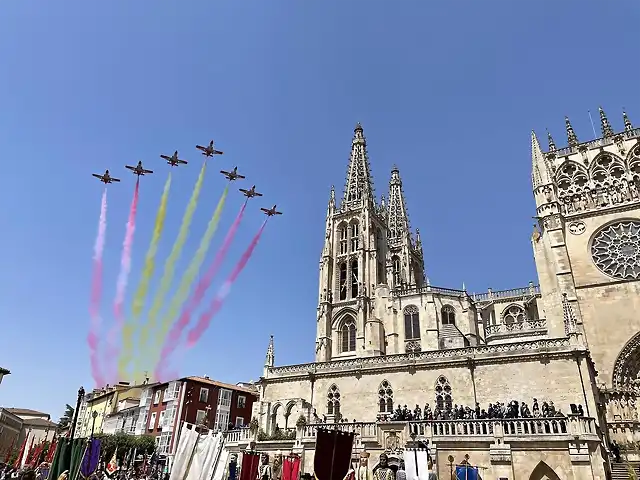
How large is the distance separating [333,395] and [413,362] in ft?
20.0

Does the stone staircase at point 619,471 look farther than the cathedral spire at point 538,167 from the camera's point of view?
No

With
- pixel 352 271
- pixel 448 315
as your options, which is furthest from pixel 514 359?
pixel 352 271

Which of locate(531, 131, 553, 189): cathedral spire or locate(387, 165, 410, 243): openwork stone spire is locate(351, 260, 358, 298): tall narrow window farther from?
locate(531, 131, 553, 189): cathedral spire

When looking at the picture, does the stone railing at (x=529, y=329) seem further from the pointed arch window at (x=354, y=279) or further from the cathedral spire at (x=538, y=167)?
the pointed arch window at (x=354, y=279)

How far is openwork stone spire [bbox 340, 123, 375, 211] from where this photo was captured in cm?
5797

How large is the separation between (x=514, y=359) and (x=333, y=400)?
1188 centimetres

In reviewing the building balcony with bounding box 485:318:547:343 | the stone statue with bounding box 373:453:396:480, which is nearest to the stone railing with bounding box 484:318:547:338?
the building balcony with bounding box 485:318:547:343

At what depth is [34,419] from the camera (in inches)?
3246

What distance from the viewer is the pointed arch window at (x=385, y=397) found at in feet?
88.7

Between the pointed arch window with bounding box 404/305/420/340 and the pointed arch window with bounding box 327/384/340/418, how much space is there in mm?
14200

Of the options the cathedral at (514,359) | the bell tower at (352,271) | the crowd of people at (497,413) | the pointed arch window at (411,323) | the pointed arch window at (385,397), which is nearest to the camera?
the cathedral at (514,359)

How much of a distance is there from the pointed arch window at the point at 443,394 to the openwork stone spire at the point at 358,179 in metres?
32.5

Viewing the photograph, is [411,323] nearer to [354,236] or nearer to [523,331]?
[523,331]

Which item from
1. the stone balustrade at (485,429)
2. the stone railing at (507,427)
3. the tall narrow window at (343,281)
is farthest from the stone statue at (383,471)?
the tall narrow window at (343,281)
